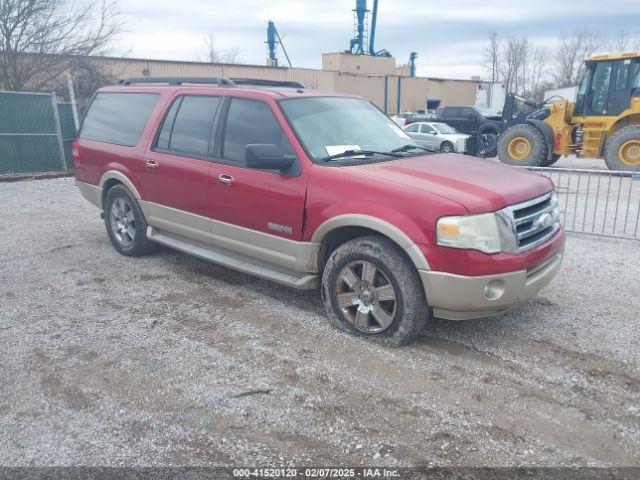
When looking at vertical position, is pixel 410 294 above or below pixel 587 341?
above

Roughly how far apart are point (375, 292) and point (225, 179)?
1.78m

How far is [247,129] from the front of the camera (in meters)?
4.78

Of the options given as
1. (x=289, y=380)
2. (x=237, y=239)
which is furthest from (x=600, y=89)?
(x=289, y=380)

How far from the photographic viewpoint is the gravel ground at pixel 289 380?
289 cm

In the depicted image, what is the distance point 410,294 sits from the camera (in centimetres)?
382

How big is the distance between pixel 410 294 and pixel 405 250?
0.33 metres

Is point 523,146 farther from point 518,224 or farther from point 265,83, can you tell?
point 518,224

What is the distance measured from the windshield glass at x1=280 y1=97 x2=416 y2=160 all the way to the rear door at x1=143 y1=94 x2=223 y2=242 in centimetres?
92

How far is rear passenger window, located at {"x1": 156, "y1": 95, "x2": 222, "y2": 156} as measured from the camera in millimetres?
5090

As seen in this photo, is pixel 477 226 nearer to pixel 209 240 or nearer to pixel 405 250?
pixel 405 250

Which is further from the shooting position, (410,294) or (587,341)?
(587,341)

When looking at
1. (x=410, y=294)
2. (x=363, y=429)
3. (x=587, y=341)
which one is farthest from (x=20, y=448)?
(x=587, y=341)

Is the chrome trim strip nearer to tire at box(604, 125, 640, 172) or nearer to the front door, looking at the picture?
the front door

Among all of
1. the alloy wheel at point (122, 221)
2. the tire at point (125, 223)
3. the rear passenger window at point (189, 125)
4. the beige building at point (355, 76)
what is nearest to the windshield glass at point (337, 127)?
the rear passenger window at point (189, 125)
